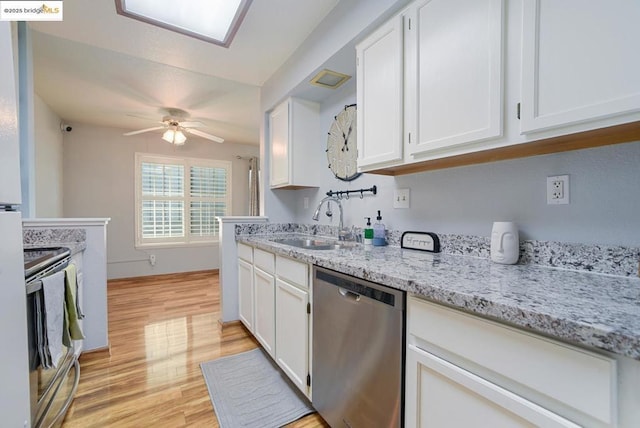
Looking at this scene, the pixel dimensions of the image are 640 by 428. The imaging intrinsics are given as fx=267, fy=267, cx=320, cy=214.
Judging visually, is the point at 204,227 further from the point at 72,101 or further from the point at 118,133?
the point at 72,101

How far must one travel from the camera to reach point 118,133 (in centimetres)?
439

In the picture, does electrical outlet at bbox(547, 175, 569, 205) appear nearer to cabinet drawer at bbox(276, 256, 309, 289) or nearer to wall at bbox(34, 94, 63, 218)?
cabinet drawer at bbox(276, 256, 309, 289)

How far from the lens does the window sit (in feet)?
15.1

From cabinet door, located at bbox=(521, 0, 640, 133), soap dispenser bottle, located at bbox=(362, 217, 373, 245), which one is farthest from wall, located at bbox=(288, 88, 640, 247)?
cabinet door, located at bbox=(521, 0, 640, 133)

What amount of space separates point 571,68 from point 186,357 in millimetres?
2671

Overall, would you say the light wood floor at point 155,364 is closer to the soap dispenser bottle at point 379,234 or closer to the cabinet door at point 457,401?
the cabinet door at point 457,401

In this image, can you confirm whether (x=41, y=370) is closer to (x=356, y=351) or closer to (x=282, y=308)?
(x=282, y=308)

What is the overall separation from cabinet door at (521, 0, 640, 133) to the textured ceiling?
138 cm

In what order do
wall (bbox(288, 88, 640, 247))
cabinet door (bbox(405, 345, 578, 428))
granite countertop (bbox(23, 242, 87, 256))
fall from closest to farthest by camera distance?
1. cabinet door (bbox(405, 345, 578, 428))
2. wall (bbox(288, 88, 640, 247))
3. granite countertop (bbox(23, 242, 87, 256))

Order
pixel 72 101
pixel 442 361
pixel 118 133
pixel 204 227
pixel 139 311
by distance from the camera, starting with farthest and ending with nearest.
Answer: pixel 204 227 < pixel 118 133 < pixel 72 101 < pixel 139 311 < pixel 442 361

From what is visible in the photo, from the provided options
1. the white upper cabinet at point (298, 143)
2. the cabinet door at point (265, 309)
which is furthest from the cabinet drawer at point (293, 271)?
the white upper cabinet at point (298, 143)

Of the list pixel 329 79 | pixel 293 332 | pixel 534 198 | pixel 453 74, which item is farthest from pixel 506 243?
pixel 329 79

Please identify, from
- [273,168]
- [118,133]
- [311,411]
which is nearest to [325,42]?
[273,168]

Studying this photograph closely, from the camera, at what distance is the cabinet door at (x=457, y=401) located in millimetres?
618
